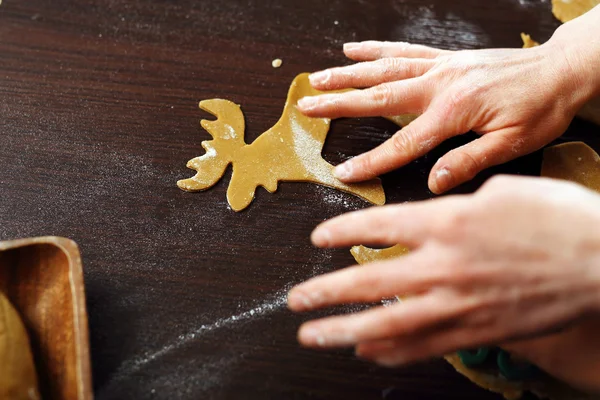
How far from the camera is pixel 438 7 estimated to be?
120 cm

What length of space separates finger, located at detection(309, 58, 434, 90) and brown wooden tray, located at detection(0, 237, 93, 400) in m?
0.53

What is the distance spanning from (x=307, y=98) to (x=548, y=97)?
41 cm

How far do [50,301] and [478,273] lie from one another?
560 millimetres

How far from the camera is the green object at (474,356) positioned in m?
0.76

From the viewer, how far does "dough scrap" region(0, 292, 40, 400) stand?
61 centimetres

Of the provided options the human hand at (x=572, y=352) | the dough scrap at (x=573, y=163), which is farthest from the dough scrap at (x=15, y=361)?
the dough scrap at (x=573, y=163)

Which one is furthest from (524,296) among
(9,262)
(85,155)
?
(85,155)

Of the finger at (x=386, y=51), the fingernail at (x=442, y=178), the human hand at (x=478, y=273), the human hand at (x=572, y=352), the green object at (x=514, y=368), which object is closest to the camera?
the human hand at (x=478, y=273)

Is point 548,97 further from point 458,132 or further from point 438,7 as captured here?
point 438,7

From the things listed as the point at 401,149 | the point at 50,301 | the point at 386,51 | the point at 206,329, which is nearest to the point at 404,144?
the point at 401,149

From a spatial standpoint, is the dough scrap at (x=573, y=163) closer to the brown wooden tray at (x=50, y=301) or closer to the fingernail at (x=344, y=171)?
Result: the fingernail at (x=344, y=171)

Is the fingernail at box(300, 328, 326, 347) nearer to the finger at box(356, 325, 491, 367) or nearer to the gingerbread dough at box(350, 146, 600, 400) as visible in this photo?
the finger at box(356, 325, 491, 367)

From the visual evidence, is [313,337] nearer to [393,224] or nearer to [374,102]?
[393,224]

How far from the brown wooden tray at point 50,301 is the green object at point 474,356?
1.71ft
